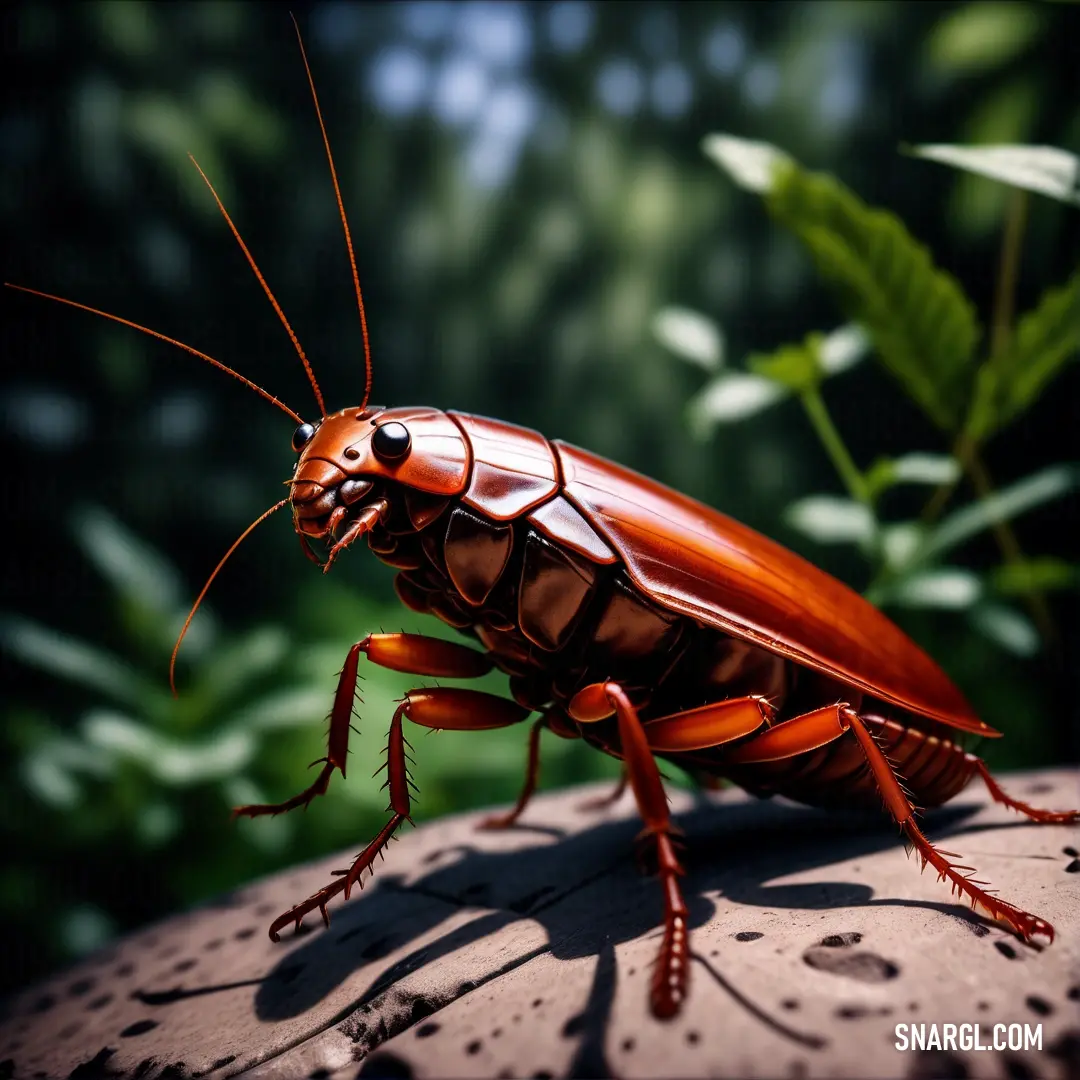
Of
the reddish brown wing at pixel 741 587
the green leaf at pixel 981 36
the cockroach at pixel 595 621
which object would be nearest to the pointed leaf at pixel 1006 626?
the reddish brown wing at pixel 741 587

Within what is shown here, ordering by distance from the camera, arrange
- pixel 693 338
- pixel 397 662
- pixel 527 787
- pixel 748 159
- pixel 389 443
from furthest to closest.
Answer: pixel 693 338, pixel 748 159, pixel 527 787, pixel 397 662, pixel 389 443

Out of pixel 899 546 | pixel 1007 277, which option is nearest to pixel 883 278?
pixel 899 546

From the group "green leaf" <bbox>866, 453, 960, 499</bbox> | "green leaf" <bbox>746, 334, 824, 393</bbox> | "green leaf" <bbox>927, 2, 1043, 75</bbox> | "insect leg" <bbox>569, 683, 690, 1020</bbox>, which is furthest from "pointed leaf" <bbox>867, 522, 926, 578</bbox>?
"green leaf" <bbox>927, 2, 1043, 75</bbox>

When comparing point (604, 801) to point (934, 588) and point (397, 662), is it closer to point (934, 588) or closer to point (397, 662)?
point (397, 662)

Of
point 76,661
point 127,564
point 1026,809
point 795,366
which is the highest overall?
point 127,564

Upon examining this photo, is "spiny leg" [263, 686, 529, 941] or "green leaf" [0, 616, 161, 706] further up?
"green leaf" [0, 616, 161, 706]

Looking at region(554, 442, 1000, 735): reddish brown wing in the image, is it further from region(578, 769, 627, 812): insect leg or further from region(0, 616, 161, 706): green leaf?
region(0, 616, 161, 706): green leaf

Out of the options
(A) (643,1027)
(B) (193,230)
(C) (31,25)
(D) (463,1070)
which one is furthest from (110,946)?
(C) (31,25)
